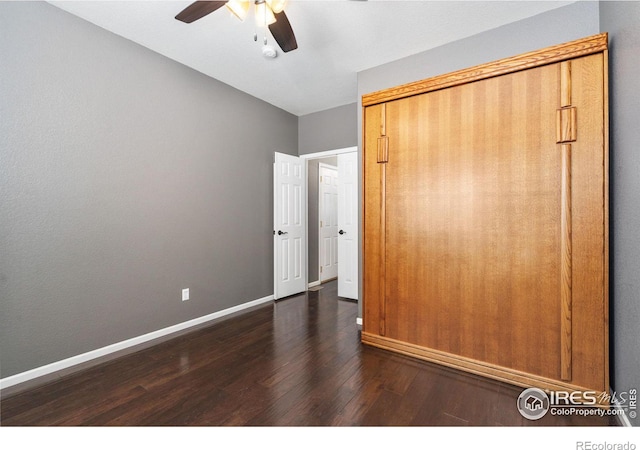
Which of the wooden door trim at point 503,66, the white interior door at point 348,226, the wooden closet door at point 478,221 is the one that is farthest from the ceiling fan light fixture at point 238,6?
the white interior door at point 348,226

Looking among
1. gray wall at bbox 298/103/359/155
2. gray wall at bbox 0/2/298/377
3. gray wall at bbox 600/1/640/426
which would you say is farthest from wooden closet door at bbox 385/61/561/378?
gray wall at bbox 0/2/298/377

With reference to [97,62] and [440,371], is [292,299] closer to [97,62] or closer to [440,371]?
[440,371]

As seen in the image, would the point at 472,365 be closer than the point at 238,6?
No

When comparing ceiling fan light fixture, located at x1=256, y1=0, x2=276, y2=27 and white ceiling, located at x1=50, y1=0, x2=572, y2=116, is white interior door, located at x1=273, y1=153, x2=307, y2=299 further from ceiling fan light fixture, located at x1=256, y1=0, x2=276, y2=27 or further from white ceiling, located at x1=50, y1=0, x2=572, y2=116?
ceiling fan light fixture, located at x1=256, y1=0, x2=276, y2=27

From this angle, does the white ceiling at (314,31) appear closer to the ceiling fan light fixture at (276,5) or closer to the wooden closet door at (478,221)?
the ceiling fan light fixture at (276,5)

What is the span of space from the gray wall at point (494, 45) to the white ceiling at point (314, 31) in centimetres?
7

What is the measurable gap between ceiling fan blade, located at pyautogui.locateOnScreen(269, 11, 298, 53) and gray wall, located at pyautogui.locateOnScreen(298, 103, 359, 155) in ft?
6.67

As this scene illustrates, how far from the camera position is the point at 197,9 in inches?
71.6

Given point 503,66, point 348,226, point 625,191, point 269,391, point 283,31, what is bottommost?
point 269,391

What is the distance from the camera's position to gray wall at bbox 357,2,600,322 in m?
2.17

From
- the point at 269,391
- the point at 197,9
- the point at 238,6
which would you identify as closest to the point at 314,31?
the point at 238,6

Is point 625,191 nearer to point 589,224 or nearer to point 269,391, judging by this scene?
point 589,224

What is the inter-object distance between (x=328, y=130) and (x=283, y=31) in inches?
94.4
